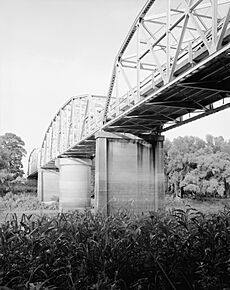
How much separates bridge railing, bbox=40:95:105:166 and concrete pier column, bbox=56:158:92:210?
2.44 m

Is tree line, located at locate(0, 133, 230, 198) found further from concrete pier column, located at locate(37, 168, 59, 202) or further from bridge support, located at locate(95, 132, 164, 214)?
bridge support, located at locate(95, 132, 164, 214)

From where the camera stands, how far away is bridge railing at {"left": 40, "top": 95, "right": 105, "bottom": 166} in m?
35.4

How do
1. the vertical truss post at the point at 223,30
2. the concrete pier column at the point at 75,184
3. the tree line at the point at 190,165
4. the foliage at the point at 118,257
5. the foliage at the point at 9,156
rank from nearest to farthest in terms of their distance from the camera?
the foliage at the point at 118,257
the vertical truss post at the point at 223,30
the concrete pier column at the point at 75,184
the tree line at the point at 190,165
the foliage at the point at 9,156

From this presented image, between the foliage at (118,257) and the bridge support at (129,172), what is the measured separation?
2309 cm

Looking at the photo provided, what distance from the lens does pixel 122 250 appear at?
13.4 ft

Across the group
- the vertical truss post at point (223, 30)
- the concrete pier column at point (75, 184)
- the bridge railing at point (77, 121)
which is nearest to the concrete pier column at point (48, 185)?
the bridge railing at point (77, 121)

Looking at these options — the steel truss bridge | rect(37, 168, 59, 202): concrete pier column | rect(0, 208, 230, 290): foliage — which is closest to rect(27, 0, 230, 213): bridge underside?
the steel truss bridge

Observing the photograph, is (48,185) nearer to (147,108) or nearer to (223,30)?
(147,108)

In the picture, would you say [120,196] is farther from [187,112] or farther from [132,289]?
[132,289]

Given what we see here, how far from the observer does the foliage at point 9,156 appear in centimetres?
4923

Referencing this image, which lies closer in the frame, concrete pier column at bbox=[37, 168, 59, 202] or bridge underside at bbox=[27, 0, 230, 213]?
bridge underside at bbox=[27, 0, 230, 213]

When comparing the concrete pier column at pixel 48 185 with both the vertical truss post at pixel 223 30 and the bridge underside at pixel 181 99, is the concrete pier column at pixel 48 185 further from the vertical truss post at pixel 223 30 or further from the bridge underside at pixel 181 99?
the vertical truss post at pixel 223 30

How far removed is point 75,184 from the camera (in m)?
47.3

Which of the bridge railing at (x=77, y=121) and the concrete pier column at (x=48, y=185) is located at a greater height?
the bridge railing at (x=77, y=121)
